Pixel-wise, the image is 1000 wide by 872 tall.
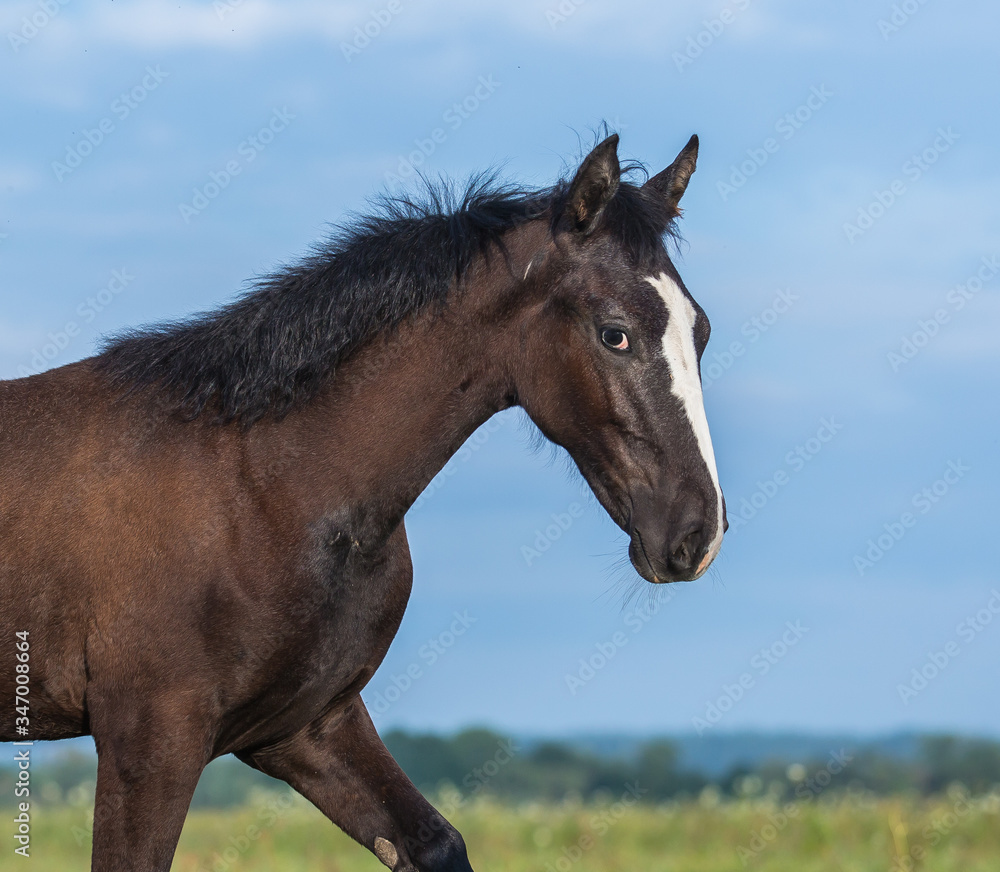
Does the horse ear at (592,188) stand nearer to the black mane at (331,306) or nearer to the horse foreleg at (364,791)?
the black mane at (331,306)

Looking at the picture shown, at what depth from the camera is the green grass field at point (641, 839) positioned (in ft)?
22.4

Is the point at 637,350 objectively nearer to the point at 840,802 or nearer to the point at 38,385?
the point at 38,385

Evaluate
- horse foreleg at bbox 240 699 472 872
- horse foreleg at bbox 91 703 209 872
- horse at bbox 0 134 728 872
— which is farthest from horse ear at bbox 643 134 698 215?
horse foreleg at bbox 91 703 209 872

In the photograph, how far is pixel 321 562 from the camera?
4020 mm

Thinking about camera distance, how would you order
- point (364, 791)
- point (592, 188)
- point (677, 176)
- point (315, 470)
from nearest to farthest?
point (592, 188)
point (315, 470)
point (364, 791)
point (677, 176)

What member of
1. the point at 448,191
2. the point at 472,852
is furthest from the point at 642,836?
the point at 448,191

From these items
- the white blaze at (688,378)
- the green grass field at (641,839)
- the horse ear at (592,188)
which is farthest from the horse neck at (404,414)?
the green grass field at (641,839)

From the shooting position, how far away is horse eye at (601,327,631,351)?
381 cm

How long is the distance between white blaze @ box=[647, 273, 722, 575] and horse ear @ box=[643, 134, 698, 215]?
0.83 meters

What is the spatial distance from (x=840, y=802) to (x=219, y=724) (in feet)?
19.0

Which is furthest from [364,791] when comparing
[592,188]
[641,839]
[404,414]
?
[641,839]

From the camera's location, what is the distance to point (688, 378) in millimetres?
3742

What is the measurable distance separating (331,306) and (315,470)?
0.63m

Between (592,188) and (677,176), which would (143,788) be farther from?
(677,176)
